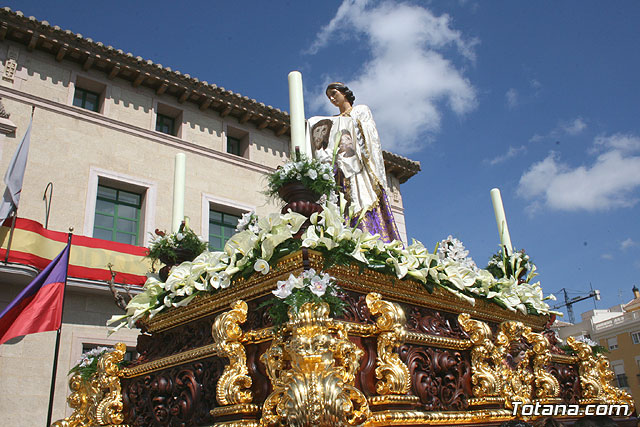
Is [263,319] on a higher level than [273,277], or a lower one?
lower

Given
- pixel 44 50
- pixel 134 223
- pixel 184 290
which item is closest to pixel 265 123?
pixel 134 223

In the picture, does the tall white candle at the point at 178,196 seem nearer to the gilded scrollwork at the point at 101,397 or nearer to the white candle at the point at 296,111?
the gilded scrollwork at the point at 101,397

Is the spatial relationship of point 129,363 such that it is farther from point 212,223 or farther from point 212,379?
point 212,223

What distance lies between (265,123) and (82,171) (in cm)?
667

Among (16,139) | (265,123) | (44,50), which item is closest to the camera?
(16,139)

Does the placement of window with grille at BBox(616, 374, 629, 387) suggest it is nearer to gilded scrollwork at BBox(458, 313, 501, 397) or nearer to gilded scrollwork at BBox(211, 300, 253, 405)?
gilded scrollwork at BBox(458, 313, 501, 397)

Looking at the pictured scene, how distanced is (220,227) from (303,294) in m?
14.5

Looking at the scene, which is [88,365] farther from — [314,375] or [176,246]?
[314,375]

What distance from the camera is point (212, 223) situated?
16.7 meters

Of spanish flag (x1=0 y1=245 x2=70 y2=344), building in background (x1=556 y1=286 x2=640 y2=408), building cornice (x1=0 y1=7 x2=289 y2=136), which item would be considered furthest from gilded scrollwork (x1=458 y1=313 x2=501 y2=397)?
building in background (x1=556 y1=286 x2=640 y2=408)

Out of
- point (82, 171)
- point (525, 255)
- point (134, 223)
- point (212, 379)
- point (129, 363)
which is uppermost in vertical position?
point (82, 171)

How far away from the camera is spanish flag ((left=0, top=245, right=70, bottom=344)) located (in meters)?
5.67

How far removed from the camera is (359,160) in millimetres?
5008

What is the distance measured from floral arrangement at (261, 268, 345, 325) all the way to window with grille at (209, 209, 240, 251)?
13.7m
